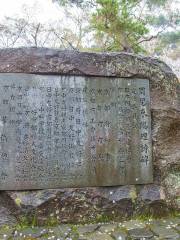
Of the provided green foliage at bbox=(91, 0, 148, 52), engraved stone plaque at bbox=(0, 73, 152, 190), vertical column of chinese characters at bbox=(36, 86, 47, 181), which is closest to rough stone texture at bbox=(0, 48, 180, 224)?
engraved stone plaque at bbox=(0, 73, 152, 190)

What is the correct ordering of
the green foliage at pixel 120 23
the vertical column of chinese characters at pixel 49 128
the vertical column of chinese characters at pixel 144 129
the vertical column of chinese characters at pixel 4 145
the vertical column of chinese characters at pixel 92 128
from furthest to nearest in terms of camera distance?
the green foliage at pixel 120 23 < the vertical column of chinese characters at pixel 144 129 < the vertical column of chinese characters at pixel 92 128 < the vertical column of chinese characters at pixel 49 128 < the vertical column of chinese characters at pixel 4 145

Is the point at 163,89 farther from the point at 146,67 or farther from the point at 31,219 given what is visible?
the point at 31,219

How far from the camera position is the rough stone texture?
395cm

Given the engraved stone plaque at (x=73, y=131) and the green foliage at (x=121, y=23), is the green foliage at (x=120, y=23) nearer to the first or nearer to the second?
the green foliage at (x=121, y=23)

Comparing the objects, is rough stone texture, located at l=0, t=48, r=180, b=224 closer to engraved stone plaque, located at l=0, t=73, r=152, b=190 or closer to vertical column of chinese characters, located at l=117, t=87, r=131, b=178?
engraved stone plaque, located at l=0, t=73, r=152, b=190

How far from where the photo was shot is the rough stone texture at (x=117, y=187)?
395cm

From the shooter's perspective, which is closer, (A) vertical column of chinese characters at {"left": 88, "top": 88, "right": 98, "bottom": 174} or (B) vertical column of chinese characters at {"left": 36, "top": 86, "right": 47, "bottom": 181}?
(B) vertical column of chinese characters at {"left": 36, "top": 86, "right": 47, "bottom": 181}

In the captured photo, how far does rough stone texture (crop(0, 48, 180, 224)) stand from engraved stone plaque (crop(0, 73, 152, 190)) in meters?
0.10

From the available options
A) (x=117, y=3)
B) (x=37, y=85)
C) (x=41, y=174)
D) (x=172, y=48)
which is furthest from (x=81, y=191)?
(x=172, y=48)

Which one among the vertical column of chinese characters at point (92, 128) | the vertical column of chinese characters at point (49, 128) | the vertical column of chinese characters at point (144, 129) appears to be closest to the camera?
the vertical column of chinese characters at point (49, 128)

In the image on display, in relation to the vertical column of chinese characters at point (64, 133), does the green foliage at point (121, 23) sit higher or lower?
higher

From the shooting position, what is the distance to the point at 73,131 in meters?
4.12

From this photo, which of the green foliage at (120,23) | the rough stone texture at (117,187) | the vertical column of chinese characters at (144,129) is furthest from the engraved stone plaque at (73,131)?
the green foliage at (120,23)

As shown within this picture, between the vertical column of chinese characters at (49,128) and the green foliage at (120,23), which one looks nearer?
the vertical column of chinese characters at (49,128)
